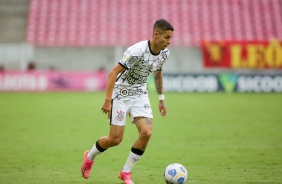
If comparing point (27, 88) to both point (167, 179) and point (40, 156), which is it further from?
point (167, 179)

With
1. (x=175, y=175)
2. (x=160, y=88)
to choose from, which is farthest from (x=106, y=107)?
(x=160, y=88)

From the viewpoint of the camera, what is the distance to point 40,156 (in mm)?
10703

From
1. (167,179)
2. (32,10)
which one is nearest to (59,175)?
(167,179)

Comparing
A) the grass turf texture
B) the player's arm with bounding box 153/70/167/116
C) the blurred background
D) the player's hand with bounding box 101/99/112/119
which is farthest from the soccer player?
the blurred background

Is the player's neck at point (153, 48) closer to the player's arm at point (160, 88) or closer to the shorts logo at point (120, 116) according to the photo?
the player's arm at point (160, 88)

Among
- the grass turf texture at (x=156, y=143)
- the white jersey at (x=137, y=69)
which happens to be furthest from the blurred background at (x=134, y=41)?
the white jersey at (x=137, y=69)

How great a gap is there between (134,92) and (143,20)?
91.6 ft

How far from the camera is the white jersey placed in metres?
8.17

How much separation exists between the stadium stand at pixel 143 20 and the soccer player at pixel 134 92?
25830 millimetres

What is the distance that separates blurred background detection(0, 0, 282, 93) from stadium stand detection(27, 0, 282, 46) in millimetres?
61

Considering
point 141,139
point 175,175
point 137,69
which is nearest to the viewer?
point 175,175

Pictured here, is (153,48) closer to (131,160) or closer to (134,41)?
(131,160)

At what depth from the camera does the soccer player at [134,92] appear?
8.05 metres

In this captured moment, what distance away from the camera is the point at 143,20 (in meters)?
36.0
